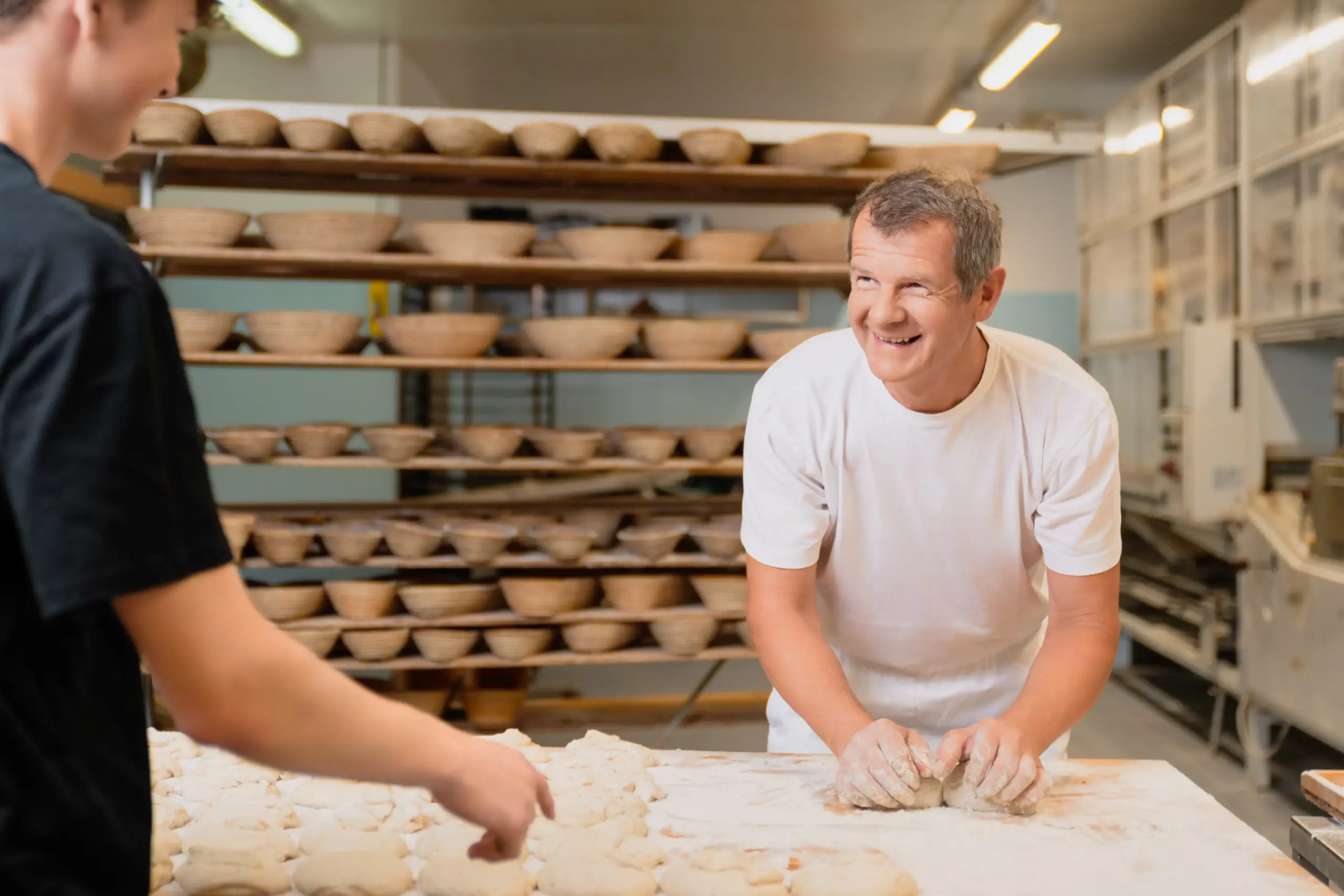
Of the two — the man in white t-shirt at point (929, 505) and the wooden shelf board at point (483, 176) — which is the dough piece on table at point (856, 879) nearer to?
the man in white t-shirt at point (929, 505)

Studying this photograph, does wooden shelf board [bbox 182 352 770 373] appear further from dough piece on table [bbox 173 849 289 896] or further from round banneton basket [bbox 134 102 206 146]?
dough piece on table [bbox 173 849 289 896]

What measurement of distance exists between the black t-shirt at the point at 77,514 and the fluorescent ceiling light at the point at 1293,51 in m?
3.82

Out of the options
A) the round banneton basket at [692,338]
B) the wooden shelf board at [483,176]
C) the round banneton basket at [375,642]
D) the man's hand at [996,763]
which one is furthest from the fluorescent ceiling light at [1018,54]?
the man's hand at [996,763]

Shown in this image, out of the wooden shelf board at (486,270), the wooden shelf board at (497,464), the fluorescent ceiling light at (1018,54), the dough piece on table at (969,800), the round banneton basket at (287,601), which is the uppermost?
the fluorescent ceiling light at (1018,54)

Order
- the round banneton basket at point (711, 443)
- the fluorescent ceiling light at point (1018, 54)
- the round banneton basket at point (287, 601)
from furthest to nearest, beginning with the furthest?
the fluorescent ceiling light at point (1018, 54) < the round banneton basket at point (711, 443) < the round banneton basket at point (287, 601)

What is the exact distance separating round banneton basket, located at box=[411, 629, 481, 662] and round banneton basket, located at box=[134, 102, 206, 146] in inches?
69.0

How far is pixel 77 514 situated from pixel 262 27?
15.4 feet

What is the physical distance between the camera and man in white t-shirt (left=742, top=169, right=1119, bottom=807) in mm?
1434

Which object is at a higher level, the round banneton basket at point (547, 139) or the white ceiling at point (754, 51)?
the white ceiling at point (754, 51)

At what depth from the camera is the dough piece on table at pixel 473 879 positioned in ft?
3.46

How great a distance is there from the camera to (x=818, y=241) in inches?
133

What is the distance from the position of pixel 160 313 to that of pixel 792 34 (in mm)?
5094

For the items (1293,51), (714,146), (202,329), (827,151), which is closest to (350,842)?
(202,329)

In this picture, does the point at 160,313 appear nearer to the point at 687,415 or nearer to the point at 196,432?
the point at 196,432
